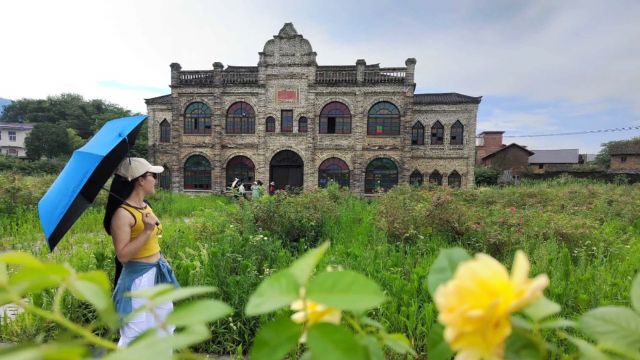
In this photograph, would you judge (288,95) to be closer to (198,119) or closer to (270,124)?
(270,124)

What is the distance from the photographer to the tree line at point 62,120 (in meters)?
27.9

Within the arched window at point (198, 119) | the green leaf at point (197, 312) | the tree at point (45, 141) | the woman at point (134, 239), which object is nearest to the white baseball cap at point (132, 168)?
the woman at point (134, 239)

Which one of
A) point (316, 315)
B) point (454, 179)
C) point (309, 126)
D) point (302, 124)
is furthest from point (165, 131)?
point (316, 315)

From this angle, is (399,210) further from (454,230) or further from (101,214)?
(101,214)

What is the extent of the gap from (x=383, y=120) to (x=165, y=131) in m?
12.0

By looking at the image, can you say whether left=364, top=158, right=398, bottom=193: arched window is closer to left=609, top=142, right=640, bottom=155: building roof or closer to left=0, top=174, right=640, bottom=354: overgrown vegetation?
left=0, top=174, right=640, bottom=354: overgrown vegetation

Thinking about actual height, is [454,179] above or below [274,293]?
below

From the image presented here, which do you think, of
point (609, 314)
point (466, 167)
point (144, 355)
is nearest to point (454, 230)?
point (609, 314)

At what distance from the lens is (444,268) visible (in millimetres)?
473

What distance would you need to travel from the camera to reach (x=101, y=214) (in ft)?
23.3

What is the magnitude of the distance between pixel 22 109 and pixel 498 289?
59720 millimetres

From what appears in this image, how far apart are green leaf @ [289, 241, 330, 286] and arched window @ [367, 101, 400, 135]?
1725cm

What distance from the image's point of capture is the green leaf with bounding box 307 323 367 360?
13.8 inches

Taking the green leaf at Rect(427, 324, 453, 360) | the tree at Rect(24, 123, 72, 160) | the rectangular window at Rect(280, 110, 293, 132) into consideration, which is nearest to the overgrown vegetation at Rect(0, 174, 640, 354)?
the green leaf at Rect(427, 324, 453, 360)
